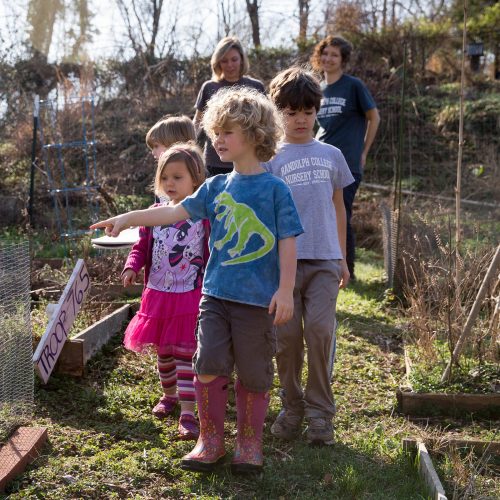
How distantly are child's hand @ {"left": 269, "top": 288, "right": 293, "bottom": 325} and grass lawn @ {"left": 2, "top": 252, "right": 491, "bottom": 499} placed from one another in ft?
2.27

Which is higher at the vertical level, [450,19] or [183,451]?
[450,19]

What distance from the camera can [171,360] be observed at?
3.96 meters

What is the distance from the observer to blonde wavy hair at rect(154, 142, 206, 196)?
3775mm

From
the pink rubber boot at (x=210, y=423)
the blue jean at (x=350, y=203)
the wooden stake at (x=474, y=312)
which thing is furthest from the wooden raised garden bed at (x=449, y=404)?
the blue jean at (x=350, y=203)

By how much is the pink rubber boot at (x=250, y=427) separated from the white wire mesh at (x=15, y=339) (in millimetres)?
1030

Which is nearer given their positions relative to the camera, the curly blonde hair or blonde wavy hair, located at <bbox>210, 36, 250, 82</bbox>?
the curly blonde hair

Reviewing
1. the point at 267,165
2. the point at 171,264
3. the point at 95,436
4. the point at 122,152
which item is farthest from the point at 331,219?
the point at 122,152

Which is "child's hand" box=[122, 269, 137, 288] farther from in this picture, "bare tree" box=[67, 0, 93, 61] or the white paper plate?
"bare tree" box=[67, 0, 93, 61]

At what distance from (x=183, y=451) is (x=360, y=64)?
42.7 ft

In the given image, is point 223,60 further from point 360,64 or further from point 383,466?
point 360,64

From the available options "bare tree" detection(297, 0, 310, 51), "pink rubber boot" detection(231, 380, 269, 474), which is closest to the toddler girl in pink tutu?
"pink rubber boot" detection(231, 380, 269, 474)

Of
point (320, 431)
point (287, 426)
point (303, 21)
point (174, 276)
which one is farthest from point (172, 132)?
point (303, 21)

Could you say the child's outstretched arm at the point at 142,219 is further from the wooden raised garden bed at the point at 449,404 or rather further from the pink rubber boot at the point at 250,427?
the wooden raised garden bed at the point at 449,404

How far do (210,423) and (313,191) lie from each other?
1145mm
